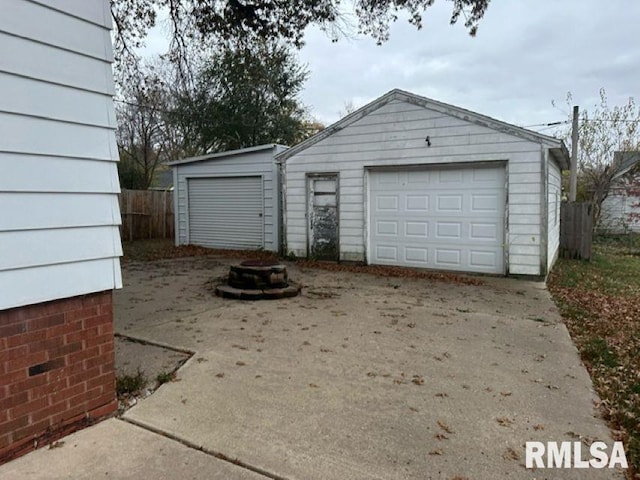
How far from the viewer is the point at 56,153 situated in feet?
7.67

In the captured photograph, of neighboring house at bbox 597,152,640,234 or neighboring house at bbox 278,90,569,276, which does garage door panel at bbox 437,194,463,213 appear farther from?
neighboring house at bbox 597,152,640,234

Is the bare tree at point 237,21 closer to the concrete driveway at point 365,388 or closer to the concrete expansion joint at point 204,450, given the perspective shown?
the concrete driveway at point 365,388

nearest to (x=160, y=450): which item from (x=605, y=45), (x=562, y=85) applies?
(x=605, y=45)

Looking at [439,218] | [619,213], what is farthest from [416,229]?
[619,213]

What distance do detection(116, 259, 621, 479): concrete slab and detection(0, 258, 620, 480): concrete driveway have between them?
12 millimetres

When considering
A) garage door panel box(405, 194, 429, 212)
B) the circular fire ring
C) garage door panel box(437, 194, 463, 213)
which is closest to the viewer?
the circular fire ring

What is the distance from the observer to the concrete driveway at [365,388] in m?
2.33

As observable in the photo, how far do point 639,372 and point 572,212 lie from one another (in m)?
9.07

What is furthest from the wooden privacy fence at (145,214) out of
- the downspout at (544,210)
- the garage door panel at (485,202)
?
the downspout at (544,210)

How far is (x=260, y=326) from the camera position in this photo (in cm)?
486

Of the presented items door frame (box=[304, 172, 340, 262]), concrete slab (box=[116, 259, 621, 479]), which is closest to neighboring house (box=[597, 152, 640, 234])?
door frame (box=[304, 172, 340, 262])

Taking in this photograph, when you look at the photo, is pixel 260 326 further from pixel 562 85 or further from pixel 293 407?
pixel 562 85
